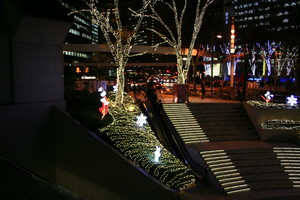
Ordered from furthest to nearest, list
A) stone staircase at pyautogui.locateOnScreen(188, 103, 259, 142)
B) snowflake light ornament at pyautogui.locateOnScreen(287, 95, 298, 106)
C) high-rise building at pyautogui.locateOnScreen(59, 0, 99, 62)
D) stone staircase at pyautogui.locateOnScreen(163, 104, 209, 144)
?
high-rise building at pyautogui.locateOnScreen(59, 0, 99, 62)
snowflake light ornament at pyautogui.locateOnScreen(287, 95, 298, 106)
stone staircase at pyautogui.locateOnScreen(188, 103, 259, 142)
stone staircase at pyautogui.locateOnScreen(163, 104, 209, 144)

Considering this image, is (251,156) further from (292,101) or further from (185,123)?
(292,101)

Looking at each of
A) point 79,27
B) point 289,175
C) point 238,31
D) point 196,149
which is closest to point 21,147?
→ point 196,149

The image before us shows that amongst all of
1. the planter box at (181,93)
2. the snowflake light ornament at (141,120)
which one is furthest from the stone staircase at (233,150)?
the snowflake light ornament at (141,120)

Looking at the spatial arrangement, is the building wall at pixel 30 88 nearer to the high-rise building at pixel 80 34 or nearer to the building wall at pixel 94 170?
the building wall at pixel 94 170

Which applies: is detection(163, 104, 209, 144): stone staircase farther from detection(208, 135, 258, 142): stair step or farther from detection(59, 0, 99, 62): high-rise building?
detection(59, 0, 99, 62): high-rise building

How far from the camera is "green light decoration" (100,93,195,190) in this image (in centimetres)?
968

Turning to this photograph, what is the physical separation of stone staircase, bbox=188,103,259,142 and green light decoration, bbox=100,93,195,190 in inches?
132

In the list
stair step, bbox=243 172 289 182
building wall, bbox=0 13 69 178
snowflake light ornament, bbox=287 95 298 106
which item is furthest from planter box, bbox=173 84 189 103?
building wall, bbox=0 13 69 178

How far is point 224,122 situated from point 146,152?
232 inches

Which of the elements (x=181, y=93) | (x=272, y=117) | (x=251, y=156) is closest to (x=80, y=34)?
(x=181, y=93)

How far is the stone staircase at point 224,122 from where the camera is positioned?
1399 centimetres

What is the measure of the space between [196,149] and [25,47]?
779cm

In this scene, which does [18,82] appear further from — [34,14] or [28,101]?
[34,14]

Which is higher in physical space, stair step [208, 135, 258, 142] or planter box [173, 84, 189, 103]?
planter box [173, 84, 189, 103]
